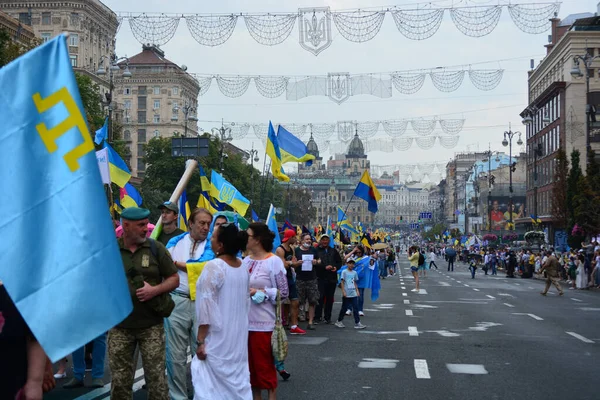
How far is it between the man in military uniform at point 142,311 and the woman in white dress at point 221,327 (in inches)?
11.4

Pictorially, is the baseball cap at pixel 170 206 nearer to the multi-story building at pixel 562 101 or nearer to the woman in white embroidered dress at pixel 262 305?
the woman in white embroidered dress at pixel 262 305

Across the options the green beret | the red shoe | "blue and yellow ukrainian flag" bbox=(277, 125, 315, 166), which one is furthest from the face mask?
"blue and yellow ukrainian flag" bbox=(277, 125, 315, 166)

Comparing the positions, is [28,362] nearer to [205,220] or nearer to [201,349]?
[201,349]

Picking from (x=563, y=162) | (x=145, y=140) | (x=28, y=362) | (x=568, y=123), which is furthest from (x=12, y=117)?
(x=145, y=140)

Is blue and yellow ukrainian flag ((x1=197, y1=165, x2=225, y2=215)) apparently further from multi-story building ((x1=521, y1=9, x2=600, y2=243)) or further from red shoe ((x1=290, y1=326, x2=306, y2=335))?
multi-story building ((x1=521, y1=9, x2=600, y2=243))

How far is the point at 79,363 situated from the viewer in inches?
415

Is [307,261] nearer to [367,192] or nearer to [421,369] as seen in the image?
[421,369]

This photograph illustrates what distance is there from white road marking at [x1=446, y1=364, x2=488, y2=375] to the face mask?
12.9 feet

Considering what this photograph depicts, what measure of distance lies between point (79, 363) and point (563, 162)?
5206 cm

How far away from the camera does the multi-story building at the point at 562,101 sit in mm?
78375

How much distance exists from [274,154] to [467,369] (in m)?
9.14

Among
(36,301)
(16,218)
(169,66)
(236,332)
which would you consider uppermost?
(169,66)

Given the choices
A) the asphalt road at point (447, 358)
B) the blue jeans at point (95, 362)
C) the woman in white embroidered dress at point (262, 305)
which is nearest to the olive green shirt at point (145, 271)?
the woman in white embroidered dress at point (262, 305)

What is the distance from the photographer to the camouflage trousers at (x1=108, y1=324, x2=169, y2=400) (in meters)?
7.39
